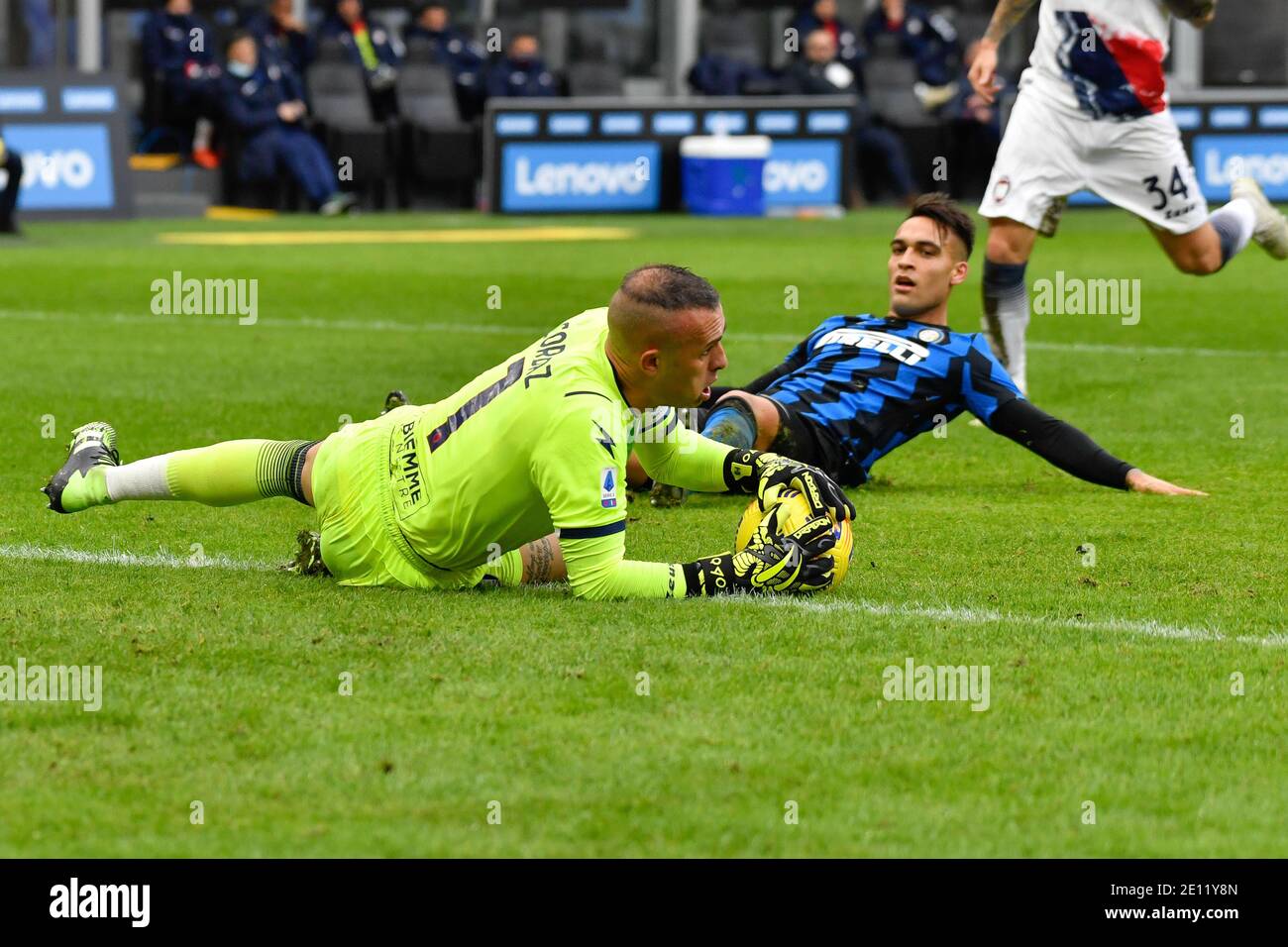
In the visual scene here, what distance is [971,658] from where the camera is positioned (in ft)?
17.8

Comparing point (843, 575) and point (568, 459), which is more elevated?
point (568, 459)

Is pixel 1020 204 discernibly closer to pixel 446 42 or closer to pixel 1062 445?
pixel 1062 445

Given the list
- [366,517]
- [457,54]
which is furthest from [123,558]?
[457,54]

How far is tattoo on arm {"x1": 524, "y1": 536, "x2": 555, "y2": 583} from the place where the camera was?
6.36m

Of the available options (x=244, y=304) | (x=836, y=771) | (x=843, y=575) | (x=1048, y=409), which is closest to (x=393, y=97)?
(x=244, y=304)

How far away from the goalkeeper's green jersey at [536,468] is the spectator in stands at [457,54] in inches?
831

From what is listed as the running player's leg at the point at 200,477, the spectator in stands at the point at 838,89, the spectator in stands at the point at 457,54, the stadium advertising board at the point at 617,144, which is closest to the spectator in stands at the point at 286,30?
the spectator in stands at the point at 457,54

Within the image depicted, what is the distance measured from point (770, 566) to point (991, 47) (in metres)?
4.70

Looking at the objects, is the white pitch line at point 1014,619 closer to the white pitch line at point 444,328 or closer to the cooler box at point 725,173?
the white pitch line at point 444,328

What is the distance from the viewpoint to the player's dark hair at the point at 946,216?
314 inches

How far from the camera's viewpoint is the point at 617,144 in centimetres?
2458
